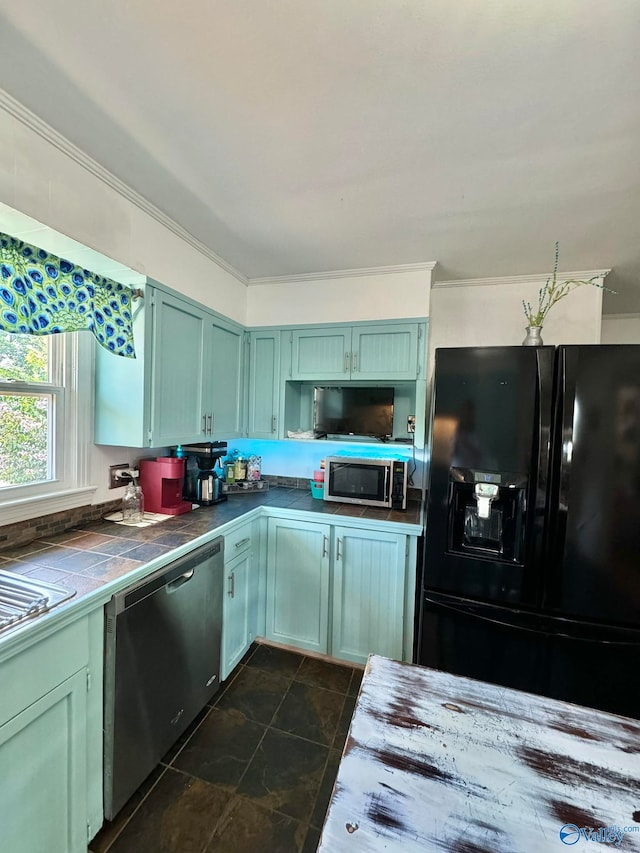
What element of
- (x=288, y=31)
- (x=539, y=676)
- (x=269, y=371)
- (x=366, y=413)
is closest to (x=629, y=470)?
(x=539, y=676)

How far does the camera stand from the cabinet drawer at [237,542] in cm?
190

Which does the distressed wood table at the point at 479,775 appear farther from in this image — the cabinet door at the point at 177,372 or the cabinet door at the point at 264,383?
the cabinet door at the point at 264,383

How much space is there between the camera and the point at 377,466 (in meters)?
2.29

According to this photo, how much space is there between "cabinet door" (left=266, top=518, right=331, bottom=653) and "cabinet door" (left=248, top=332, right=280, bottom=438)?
2.37ft

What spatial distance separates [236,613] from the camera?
2.01 meters

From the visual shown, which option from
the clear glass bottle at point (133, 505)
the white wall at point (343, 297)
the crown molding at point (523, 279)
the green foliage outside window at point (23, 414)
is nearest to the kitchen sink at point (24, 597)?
the green foliage outside window at point (23, 414)

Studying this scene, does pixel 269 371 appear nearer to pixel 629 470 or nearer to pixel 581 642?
pixel 629 470

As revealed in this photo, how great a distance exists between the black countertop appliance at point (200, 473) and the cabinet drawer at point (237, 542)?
0.33 m

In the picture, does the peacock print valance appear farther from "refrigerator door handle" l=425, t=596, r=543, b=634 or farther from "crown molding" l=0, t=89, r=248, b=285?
"refrigerator door handle" l=425, t=596, r=543, b=634

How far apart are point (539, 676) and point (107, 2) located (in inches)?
107

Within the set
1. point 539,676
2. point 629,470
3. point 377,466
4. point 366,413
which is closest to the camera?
point 629,470

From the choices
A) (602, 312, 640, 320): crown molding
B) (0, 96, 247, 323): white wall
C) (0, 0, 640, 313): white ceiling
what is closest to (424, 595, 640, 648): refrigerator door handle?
(0, 0, 640, 313): white ceiling

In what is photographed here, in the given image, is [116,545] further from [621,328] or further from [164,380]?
[621,328]


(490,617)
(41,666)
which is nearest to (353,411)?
(490,617)
